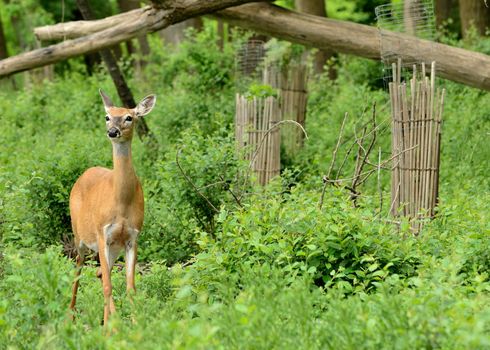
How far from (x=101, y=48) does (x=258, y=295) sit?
777 centimetres

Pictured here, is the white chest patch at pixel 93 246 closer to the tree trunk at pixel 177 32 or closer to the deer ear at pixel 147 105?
the deer ear at pixel 147 105

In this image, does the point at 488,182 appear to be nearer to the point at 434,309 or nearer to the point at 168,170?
the point at 168,170

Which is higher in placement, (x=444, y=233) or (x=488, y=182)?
(x=444, y=233)

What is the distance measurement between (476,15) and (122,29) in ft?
29.5

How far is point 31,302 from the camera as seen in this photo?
239 inches

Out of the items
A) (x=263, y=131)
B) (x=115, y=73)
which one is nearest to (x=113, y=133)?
(x=263, y=131)

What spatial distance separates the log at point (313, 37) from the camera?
12.0 meters

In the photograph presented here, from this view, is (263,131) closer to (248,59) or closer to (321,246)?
(248,59)

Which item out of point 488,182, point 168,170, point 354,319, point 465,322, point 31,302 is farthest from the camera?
point 488,182

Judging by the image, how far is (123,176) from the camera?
8.01 m

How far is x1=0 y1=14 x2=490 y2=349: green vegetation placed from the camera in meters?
5.48

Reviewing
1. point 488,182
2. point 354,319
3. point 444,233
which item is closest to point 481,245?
point 444,233

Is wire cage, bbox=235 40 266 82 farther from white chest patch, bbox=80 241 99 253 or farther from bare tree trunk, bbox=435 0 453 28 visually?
white chest patch, bbox=80 241 99 253

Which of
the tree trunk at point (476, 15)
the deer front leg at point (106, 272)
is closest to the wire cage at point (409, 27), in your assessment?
the deer front leg at point (106, 272)
